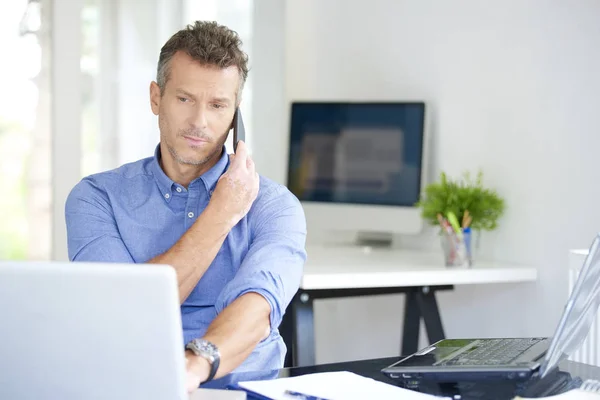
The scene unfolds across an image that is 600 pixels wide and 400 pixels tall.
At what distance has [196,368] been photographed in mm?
1292

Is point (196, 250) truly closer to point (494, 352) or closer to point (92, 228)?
point (92, 228)

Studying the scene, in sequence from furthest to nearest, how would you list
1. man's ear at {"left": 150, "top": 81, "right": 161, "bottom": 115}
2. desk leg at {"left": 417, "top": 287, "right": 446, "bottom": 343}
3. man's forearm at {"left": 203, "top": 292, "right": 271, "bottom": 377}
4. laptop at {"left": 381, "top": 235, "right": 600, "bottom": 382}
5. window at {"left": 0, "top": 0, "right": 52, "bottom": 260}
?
1. window at {"left": 0, "top": 0, "right": 52, "bottom": 260}
2. desk leg at {"left": 417, "top": 287, "right": 446, "bottom": 343}
3. man's ear at {"left": 150, "top": 81, "right": 161, "bottom": 115}
4. man's forearm at {"left": 203, "top": 292, "right": 271, "bottom": 377}
5. laptop at {"left": 381, "top": 235, "right": 600, "bottom": 382}

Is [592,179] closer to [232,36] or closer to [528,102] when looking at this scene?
[528,102]

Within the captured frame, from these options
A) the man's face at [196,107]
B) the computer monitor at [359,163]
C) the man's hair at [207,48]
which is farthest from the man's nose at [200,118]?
the computer monitor at [359,163]

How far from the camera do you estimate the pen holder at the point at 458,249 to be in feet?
9.61

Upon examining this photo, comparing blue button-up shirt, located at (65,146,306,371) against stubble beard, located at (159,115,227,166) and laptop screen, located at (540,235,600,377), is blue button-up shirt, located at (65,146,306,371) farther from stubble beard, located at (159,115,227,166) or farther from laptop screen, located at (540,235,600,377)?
laptop screen, located at (540,235,600,377)

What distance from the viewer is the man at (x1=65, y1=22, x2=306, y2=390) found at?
1.85 metres

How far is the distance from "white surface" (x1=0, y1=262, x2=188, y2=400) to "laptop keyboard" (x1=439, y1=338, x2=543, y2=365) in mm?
540

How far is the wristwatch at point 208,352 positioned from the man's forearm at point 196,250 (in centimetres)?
48

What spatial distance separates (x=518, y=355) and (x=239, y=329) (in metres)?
0.47

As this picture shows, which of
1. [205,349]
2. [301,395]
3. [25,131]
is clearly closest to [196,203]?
[205,349]

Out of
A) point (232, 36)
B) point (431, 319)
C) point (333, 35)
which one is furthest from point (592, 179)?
point (333, 35)

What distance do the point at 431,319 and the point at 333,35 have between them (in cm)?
148

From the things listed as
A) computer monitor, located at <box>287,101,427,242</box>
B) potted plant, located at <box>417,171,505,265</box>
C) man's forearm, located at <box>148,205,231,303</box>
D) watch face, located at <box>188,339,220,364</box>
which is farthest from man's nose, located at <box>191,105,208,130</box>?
computer monitor, located at <box>287,101,427,242</box>
